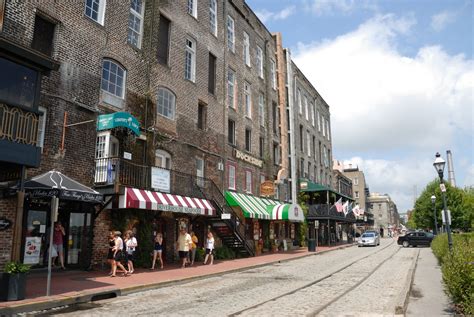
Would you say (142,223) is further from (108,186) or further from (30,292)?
(30,292)

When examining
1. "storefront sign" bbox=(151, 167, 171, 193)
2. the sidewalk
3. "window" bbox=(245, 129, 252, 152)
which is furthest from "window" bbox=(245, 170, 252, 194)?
the sidewalk

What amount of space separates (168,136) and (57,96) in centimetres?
651

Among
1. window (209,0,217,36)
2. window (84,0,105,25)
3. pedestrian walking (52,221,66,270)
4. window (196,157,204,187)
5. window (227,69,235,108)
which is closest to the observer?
pedestrian walking (52,221,66,270)

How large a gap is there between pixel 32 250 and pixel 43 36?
7511mm

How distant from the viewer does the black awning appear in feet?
37.1

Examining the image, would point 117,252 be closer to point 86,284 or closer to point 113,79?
point 86,284

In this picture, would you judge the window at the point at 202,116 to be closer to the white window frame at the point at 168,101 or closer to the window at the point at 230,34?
the white window frame at the point at 168,101

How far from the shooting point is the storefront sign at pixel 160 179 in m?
17.1

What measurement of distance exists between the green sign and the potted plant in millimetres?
6990

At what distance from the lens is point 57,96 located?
1409cm

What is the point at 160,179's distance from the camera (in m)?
17.4

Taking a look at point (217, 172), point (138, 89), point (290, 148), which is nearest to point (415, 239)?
point (290, 148)

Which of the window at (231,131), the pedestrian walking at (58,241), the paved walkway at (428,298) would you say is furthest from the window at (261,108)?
the pedestrian walking at (58,241)

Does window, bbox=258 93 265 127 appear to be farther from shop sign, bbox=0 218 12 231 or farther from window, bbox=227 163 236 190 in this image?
shop sign, bbox=0 218 12 231
